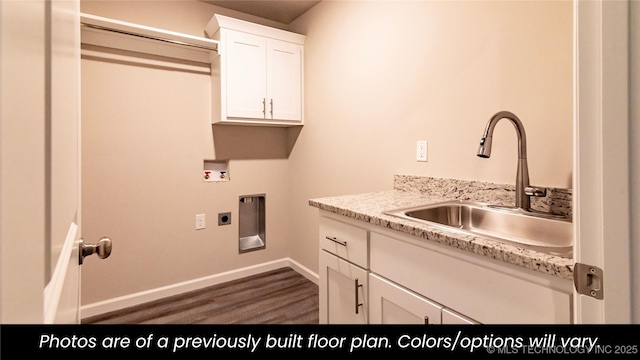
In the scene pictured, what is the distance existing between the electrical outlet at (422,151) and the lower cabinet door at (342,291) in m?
0.81

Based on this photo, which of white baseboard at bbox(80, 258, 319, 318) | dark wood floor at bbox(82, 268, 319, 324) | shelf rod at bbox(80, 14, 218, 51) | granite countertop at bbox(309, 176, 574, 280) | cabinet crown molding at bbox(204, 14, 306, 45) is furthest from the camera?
cabinet crown molding at bbox(204, 14, 306, 45)

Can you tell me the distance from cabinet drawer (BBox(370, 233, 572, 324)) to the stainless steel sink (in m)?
0.11

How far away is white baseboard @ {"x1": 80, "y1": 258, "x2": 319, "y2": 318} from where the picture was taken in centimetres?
219

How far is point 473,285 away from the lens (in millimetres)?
884

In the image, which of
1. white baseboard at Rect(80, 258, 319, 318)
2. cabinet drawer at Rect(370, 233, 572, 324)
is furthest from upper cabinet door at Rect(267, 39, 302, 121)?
cabinet drawer at Rect(370, 233, 572, 324)

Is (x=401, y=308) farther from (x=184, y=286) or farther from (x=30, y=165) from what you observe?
(x=184, y=286)

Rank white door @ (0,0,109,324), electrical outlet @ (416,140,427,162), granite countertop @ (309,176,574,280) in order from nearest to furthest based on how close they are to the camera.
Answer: white door @ (0,0,109,324) → granite countertop @ (309,176,574,280) → electrical outlet @ (416,140,427,162)

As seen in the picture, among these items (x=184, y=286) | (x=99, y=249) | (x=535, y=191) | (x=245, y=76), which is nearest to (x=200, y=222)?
(x=184, y=286)

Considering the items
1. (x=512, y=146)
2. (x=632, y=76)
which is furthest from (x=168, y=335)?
(x=512, y=146)

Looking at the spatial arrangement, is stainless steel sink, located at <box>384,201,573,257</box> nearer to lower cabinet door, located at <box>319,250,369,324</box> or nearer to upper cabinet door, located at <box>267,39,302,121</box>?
lower cabinet door, located at <box>319,250,369,324</box>

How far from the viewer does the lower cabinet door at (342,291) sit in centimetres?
127

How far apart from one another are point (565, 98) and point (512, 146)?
0.89ft

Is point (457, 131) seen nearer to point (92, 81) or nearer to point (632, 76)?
point (632, 76)

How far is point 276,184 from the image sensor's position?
9.80 feet
